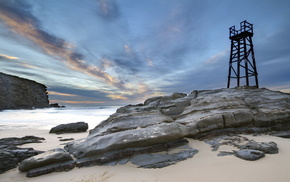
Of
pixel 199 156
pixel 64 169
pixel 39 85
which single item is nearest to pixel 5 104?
pixel 39 85

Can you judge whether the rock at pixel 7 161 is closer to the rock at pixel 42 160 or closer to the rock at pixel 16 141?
the rock at pixel 42 160

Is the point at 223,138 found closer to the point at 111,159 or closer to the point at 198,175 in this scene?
the point at 198,175

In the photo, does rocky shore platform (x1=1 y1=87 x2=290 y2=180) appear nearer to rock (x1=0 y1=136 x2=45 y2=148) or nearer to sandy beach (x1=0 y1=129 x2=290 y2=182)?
sandy beach (x1=0 y1=129 x2=290 y2=182)

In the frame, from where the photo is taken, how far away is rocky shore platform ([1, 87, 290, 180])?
4586mm

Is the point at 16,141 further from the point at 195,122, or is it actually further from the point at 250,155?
the point at 250,155

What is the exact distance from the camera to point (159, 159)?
4.50m

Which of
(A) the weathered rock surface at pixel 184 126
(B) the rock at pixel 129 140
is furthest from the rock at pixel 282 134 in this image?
(B) the rock at pixel 129 140

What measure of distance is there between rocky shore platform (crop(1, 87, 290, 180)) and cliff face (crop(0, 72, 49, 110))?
56174 mm

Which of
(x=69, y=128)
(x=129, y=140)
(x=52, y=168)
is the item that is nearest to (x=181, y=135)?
(x=129, y=140)

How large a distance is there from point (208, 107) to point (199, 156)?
157 inches

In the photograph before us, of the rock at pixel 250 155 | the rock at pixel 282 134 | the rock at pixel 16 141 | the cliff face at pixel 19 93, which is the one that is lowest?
the rock at pixel 16 141

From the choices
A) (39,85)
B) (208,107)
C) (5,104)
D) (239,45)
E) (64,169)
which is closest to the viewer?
(64,169)

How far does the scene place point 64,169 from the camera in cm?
454

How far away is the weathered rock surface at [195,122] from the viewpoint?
514 centimetres
